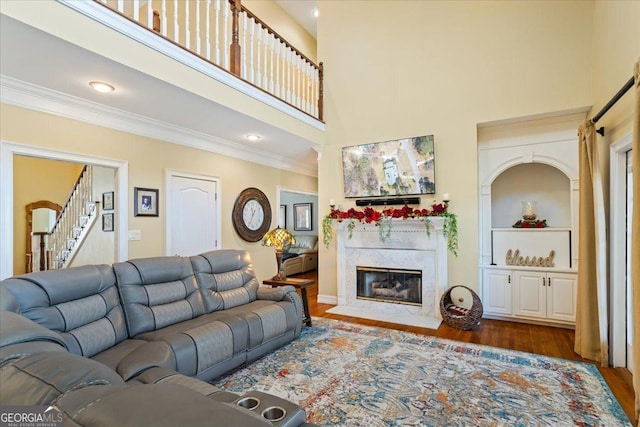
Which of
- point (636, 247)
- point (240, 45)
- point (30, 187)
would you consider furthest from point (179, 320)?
point (30, 187)

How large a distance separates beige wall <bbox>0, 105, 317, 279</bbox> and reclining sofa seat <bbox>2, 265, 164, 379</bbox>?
1671 mm

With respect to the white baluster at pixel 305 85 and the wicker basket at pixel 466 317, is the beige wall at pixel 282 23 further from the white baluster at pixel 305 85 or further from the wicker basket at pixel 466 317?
the wicker basket at pixel 466 317

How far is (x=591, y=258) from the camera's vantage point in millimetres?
3125

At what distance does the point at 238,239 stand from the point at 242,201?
26.2 inches

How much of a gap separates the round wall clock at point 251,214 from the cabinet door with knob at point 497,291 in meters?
3.78

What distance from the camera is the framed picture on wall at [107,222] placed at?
167 inches

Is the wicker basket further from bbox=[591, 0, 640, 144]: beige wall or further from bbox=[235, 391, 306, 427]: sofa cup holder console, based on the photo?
bbox=[235, 391, 306, 427]: sofa cup holder console

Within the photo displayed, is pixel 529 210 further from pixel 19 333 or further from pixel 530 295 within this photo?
pixel 19 333

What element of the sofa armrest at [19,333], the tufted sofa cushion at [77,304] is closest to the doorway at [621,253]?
the sofa armrest at [19,333]

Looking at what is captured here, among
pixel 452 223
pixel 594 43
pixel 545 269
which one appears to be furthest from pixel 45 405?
pixel 594 43

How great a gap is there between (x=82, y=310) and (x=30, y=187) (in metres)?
6.46

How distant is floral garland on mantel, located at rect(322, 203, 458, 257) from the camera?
437 cm

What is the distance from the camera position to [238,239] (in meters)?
5.51

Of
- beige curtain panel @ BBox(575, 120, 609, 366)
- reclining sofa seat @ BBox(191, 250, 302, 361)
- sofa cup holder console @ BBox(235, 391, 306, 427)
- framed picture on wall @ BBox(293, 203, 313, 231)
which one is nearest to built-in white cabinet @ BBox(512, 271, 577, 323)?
beige curtain panel @ BBox(575, 120, 609, 366)
